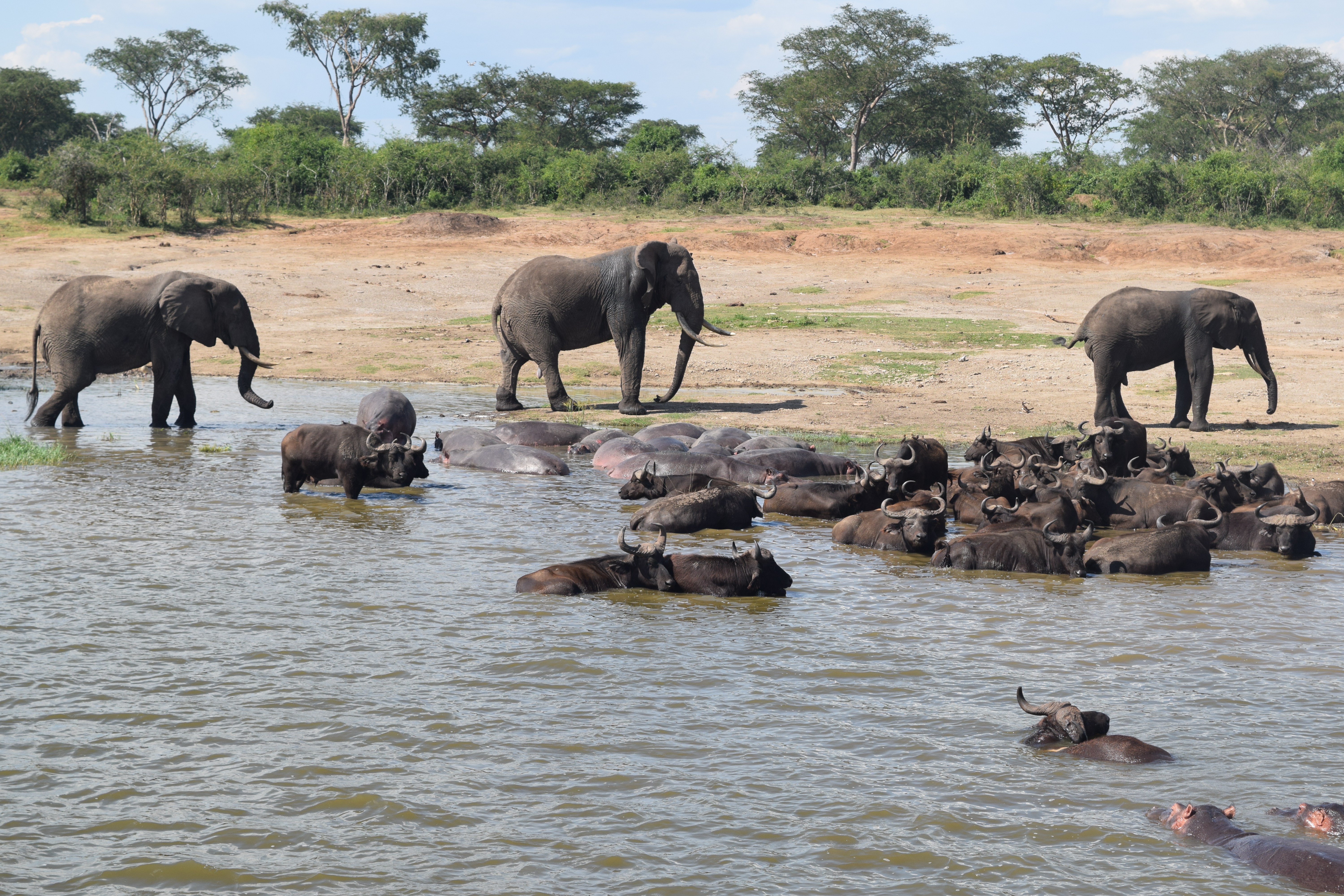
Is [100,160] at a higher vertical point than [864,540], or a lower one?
higher

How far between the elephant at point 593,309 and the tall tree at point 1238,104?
43481 mm

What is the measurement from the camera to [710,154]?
41.6 m

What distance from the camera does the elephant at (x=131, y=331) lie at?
1562cm

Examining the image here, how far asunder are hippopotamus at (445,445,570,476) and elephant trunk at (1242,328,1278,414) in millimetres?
9127

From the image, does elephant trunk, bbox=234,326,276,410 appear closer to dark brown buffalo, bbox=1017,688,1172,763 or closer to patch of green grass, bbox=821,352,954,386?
patch of green grass, bbox=821,352,954,386

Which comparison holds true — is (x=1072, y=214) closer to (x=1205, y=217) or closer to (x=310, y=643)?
(x=1205, y=217)

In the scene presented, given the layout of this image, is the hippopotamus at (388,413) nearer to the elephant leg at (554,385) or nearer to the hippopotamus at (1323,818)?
the elephant leg at (554,385)

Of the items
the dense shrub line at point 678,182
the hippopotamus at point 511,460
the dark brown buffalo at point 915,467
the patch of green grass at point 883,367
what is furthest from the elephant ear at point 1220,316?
the dense shrub line at point 678,182

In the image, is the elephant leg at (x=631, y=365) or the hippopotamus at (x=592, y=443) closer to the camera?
the hippopotamus at (x=592, y=443)

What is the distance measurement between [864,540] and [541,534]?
2608 millimetres

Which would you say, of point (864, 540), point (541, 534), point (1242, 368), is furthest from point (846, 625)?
point (1242, 368)

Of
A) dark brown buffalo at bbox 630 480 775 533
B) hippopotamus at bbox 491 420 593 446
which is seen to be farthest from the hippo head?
hippopotamus at bbox 491 420 593 446

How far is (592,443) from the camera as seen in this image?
48.6ft

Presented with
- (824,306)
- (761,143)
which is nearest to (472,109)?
(761,143)
